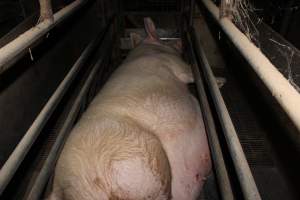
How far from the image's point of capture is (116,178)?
1.05 metres

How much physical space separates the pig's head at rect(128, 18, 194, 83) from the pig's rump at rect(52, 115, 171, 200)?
939 millimetres

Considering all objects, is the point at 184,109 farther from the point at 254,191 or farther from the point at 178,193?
the point at 254,191

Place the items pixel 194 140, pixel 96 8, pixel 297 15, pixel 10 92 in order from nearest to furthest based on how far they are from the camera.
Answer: pixel 194 140 → pixel 10 92 → pixel 297 15 → pixel 96 8

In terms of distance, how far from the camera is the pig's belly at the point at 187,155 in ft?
4.23

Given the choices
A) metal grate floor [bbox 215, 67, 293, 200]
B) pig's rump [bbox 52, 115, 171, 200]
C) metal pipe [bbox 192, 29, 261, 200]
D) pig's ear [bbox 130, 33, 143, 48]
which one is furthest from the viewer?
pig's ear [bbox 130, 33, 143, 48]

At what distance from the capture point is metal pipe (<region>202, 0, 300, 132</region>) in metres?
0.58

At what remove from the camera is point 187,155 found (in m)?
1.36

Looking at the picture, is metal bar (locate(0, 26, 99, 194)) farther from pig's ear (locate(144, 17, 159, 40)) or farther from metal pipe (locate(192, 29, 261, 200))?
pig's ear (locate(144, 17, 159, 40))

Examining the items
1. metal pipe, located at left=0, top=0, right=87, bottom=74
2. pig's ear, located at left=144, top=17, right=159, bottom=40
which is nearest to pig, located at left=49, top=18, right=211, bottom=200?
metal pipe, located at left=0, top=0, right=87, bottom=74

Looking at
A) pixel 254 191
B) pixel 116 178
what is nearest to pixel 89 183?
pixel 116 178

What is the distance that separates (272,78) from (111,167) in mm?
648

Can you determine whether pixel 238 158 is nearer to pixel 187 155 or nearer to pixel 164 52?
pixel 187 155

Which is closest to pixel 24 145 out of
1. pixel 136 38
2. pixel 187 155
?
pixel 187 155

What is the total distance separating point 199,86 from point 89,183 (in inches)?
37.4
